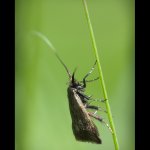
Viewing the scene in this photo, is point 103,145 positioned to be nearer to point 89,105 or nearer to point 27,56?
point 89,105

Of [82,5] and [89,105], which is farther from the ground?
[82,5]

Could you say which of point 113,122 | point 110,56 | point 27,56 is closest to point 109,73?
point 110,56
